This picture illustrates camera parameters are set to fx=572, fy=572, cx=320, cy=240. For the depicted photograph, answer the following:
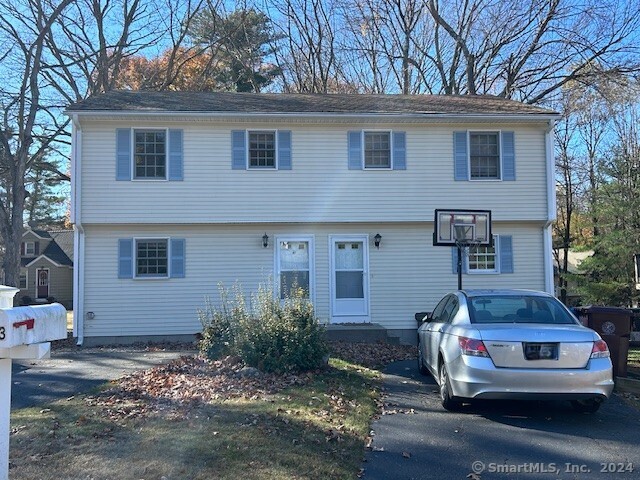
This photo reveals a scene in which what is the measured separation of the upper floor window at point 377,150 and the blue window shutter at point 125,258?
251 inches

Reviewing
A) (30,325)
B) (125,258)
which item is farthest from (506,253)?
(30,325)

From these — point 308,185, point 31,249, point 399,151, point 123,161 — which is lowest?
point 31,249

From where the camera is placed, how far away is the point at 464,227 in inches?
455

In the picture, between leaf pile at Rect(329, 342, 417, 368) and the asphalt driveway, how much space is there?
3123mm

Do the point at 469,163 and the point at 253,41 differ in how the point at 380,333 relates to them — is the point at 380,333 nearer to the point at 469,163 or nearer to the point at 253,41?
the point at 469,163

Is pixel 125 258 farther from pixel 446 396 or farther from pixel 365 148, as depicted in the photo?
pixel 446 396

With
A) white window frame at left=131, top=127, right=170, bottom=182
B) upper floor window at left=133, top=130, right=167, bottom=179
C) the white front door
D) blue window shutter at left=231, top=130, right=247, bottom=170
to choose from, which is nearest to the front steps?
the white front door

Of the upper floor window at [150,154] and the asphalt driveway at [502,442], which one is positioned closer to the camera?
the asphalt driveway at [502,442]

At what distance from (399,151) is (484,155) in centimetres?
229

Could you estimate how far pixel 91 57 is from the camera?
2380 centimetres

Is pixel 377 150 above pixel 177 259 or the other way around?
above

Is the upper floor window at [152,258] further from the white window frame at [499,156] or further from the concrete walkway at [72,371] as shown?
the white window frame at [499,156]

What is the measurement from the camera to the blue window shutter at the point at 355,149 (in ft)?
48.5

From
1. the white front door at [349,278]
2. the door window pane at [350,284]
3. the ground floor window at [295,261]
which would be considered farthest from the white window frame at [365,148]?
the door window pane at [350,284]
